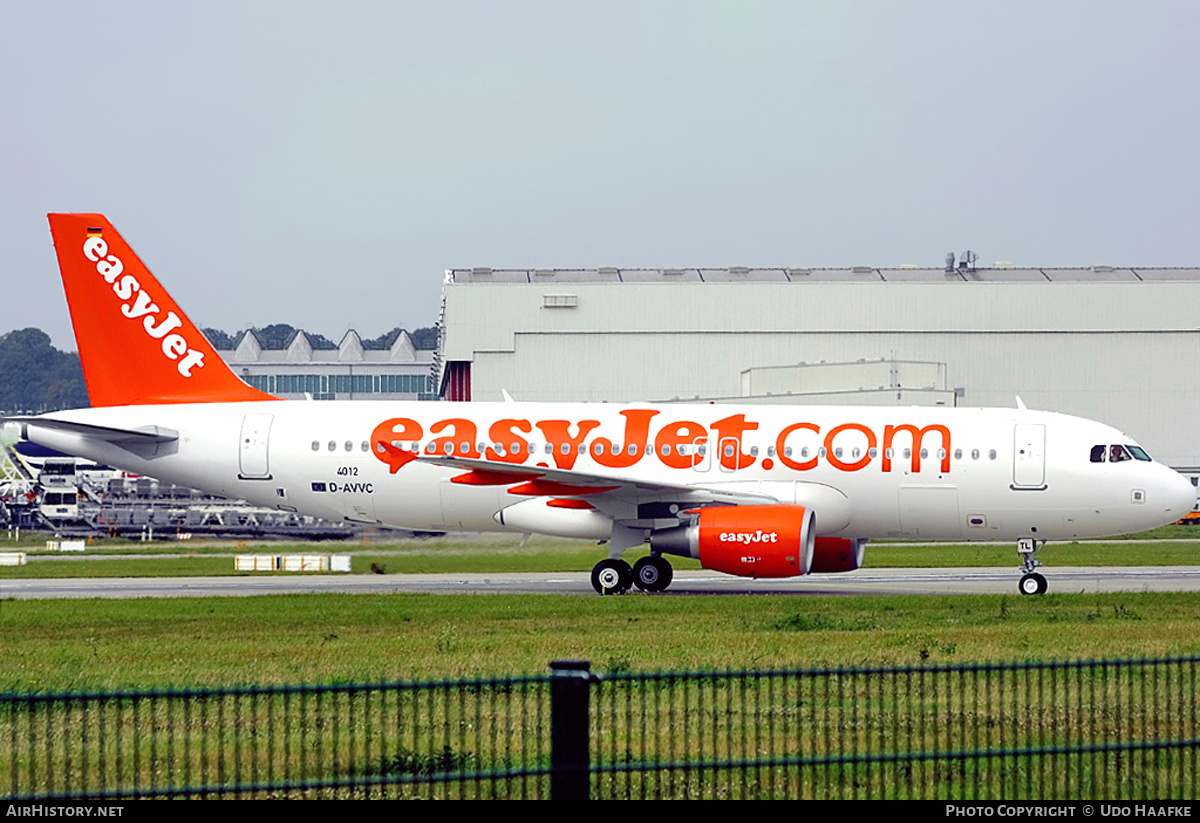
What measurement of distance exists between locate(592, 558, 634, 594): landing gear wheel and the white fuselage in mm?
936

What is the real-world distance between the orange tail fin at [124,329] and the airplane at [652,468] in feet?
1.74

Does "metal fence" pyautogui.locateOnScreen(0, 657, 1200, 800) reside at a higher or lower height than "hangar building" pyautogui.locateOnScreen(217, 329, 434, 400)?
lower

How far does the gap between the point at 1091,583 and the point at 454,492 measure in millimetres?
13835

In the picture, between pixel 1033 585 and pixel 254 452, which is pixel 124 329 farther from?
pixel 1033 585

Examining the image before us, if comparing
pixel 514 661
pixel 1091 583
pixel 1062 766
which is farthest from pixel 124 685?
pixel 1091 583

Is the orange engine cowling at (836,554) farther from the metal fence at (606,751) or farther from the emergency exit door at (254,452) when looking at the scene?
the metal fence at (606,751)

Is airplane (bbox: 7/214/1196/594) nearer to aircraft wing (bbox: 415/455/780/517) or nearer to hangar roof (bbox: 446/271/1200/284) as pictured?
aircraft wing (bbox: 415/455/780/517)

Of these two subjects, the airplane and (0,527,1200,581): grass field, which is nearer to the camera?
the airplane

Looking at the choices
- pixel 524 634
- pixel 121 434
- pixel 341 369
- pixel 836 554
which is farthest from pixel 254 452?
pixel 341 369

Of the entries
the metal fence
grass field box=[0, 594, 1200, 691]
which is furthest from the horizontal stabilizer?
the metal fence

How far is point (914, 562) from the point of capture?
4181 centimetres

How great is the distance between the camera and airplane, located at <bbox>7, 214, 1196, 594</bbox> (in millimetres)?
28938

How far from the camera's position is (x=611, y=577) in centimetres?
2844
